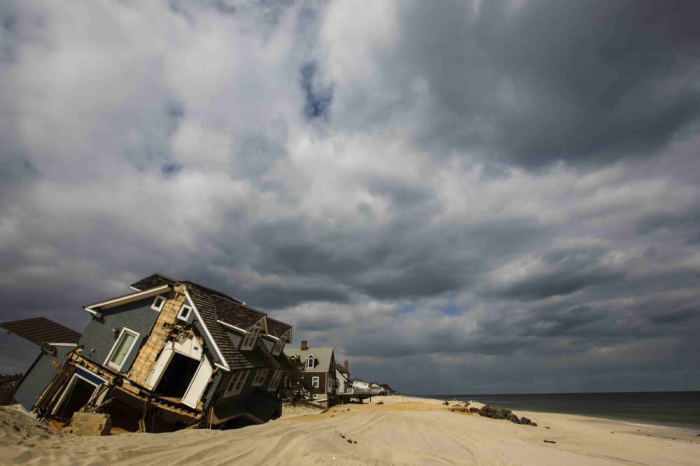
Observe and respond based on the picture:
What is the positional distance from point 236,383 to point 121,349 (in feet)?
29.2

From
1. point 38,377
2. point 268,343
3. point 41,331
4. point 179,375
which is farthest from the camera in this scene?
point 268,343

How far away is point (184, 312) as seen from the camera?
2495cm

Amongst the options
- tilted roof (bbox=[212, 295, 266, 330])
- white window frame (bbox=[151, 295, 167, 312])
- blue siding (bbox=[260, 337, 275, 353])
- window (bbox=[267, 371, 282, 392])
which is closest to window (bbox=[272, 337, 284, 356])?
blue siding (bbox=[260, 337, 275, 353])

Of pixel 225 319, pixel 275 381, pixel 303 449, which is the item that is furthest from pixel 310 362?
pixel 303 449

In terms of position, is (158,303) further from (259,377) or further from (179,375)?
(259,377)

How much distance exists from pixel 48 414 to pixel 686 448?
48.7 metres

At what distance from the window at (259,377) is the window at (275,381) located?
280 centimetres

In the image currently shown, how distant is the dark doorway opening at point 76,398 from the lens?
75.1 feet

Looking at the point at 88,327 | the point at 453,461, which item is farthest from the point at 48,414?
the point at 453,461

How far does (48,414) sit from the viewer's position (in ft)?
70.4

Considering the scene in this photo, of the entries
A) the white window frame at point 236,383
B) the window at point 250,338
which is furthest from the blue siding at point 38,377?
the window at point 250,338

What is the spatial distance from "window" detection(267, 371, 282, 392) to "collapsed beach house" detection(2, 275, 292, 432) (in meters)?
4.53

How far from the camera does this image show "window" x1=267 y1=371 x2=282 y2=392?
3441 centimetres

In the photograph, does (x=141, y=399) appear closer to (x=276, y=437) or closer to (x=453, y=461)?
(x=276, y=437)
